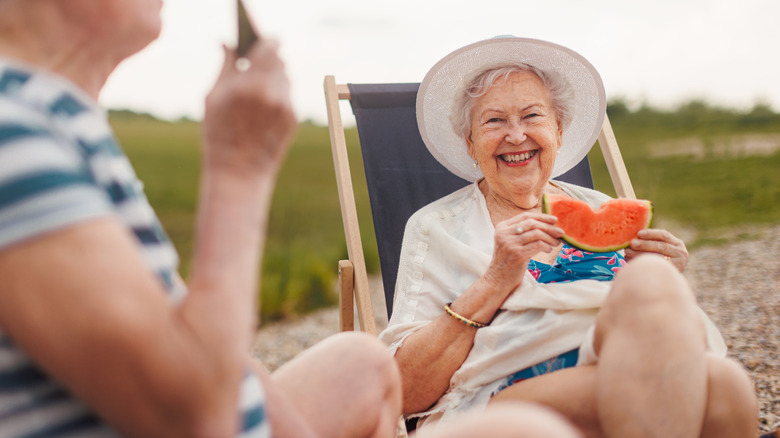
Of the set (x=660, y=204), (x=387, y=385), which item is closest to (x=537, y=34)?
(x=387, y=385)

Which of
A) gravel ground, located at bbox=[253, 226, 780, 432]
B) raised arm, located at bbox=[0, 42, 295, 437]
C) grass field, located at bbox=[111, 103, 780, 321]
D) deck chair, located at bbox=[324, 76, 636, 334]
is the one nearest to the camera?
raised arm, located at bbox=[0, 42, 295, 437]

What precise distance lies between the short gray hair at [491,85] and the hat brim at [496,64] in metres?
0.03

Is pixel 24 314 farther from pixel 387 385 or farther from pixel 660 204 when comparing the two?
pixel 660 204

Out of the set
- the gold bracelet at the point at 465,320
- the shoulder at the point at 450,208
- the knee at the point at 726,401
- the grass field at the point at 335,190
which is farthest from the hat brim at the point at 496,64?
the knee at the point at 726,401

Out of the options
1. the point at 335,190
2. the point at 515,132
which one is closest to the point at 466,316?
the point at 515,132

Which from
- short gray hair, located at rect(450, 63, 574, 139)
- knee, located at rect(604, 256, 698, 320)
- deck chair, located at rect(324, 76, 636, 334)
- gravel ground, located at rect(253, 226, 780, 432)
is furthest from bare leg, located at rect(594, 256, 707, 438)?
gravel ground, located at rect(253, 226, 780, 432)

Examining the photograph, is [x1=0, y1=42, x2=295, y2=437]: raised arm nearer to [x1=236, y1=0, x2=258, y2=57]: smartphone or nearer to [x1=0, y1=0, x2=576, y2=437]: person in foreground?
[x1=0, y1=0, x2=576, y2=437]: person in foreground

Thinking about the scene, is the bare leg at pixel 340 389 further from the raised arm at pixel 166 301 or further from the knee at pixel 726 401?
the knee at pixel 726 401

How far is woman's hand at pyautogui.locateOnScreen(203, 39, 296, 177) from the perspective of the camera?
103 centimetres

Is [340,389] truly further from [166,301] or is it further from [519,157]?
[519,157]

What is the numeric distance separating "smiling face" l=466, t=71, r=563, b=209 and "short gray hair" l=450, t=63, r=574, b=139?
0.09ft

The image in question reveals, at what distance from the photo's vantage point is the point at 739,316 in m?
5.54

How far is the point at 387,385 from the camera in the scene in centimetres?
161

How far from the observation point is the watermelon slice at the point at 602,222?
97.9 inches
